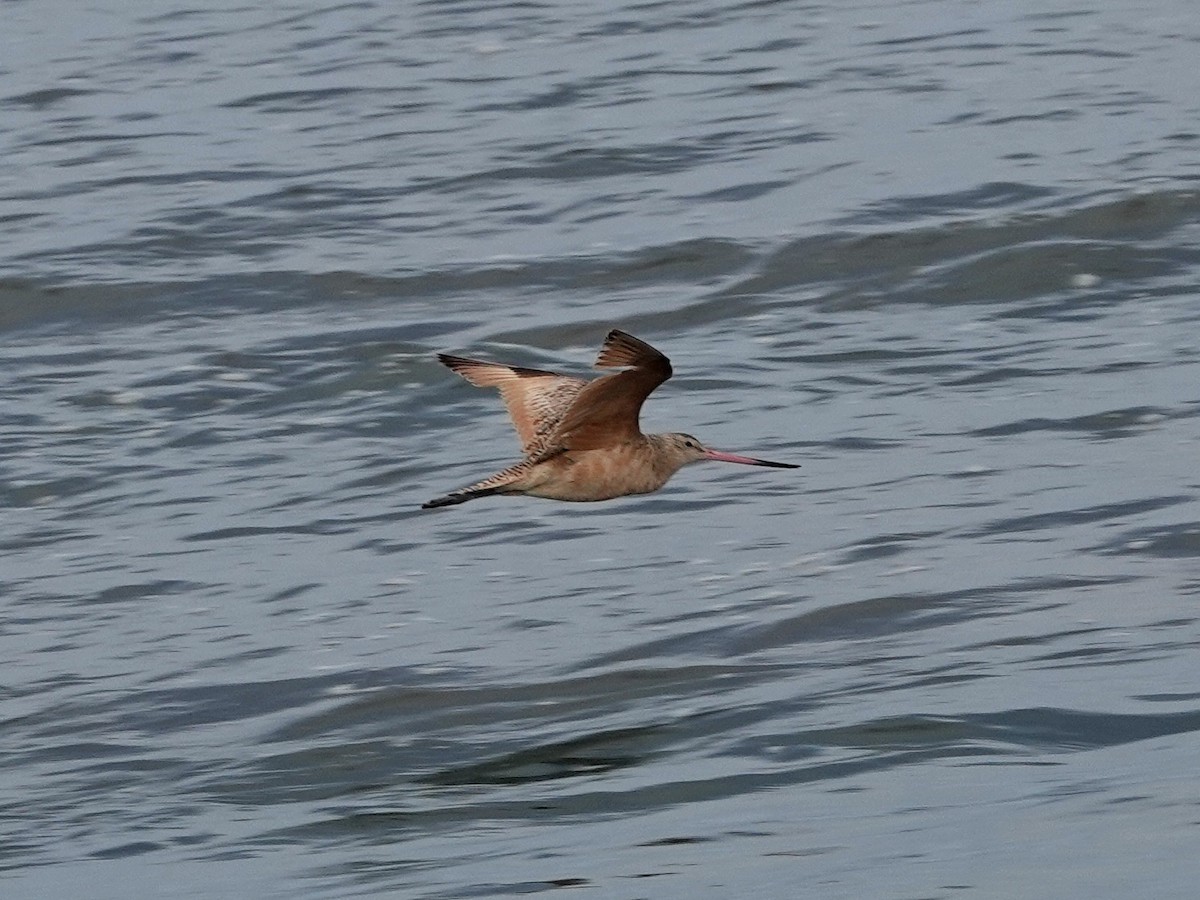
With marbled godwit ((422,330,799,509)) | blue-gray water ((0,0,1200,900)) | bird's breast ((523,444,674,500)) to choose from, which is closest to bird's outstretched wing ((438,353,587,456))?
marbled godwit ((422,330,799,509))

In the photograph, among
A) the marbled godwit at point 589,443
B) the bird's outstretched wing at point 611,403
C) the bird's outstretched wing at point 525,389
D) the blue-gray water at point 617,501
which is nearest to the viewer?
the blue-gray water at point 617,501

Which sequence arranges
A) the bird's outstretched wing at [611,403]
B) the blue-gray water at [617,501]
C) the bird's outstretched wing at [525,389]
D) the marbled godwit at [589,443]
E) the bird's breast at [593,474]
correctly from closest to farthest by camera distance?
the blue-gray water at [617,501] < the bird's outstretched wing at [611,403] < the marbled godwit at [589,443] < the bird's breast at [593,474] < the bird's outstretched wing at [525,389]

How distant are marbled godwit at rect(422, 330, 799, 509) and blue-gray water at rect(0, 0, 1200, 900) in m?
0.79

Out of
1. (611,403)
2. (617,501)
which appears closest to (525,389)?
(611,403)

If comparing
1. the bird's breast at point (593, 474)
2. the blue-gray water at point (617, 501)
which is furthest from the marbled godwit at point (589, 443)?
the blue-gray water at point (617, 501)

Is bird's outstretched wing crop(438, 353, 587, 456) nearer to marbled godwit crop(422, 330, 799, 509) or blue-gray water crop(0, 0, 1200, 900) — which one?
marbled godwit crop(422, 330, 799, 509)

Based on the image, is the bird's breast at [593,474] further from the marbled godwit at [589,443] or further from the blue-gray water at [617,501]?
the blue-gray water at [617,501]

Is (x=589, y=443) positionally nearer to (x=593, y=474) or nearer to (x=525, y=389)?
(x=593, y=474)

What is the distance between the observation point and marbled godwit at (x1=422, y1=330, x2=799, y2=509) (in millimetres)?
8727

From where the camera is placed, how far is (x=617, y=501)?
11.6m

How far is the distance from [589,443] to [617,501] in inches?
99.0

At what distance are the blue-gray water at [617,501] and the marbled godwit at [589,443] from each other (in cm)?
79

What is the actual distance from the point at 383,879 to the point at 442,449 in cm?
501

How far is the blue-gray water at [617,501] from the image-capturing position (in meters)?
7.97
